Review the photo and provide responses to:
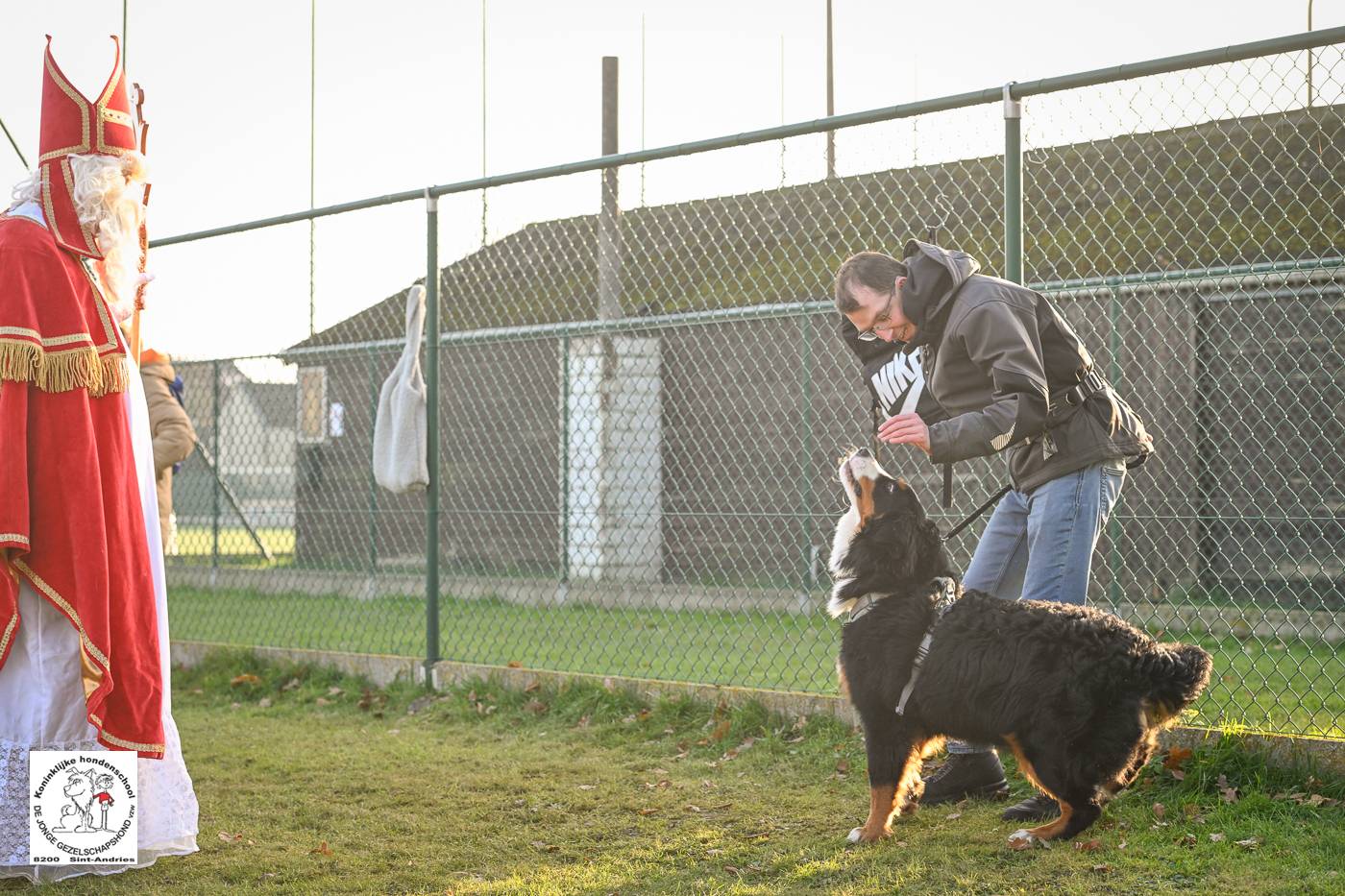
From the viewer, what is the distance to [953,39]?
7113mm

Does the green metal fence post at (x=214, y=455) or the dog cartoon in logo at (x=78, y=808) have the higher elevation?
the green metal fence post at (x=214, y=455)

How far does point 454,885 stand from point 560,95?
37.0 feet

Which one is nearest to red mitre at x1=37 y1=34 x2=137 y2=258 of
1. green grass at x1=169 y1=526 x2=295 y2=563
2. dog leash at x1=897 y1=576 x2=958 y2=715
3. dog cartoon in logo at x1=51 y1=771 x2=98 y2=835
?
dog cartoon in logo at x1=51 y1=771 x2=98 y2=835

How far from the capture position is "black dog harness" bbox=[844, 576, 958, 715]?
3.91 meters

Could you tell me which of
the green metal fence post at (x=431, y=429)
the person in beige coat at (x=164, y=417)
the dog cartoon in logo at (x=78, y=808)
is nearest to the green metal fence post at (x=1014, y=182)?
the green metal fence post at (x=431, y=429)

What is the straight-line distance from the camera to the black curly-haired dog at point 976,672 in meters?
3.60

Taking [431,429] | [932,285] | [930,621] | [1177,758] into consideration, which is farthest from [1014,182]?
[431,429]

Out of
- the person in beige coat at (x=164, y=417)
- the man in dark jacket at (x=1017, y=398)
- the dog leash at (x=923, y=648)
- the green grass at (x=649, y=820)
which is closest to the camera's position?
the green grass at (x=649, y=820)

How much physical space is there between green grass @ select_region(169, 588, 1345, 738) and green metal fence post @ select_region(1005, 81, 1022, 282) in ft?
6.16

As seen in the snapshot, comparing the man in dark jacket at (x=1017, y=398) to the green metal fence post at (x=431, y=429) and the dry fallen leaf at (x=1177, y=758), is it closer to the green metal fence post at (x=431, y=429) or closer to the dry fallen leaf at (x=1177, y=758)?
the dry fallen leaf at (x=1177, y=758)

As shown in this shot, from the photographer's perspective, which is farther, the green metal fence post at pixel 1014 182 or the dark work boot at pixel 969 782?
the green metal fence post at pixel 1014 182

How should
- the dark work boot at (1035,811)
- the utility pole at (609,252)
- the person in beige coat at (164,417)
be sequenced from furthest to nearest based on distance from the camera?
1. the utility pole at (609,252)
2. the person in beige coat at (164,417)
3. the dark work boot at (1035,811)

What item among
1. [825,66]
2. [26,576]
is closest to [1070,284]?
[26,576]

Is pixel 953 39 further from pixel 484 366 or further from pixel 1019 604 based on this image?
pixel 484 366
